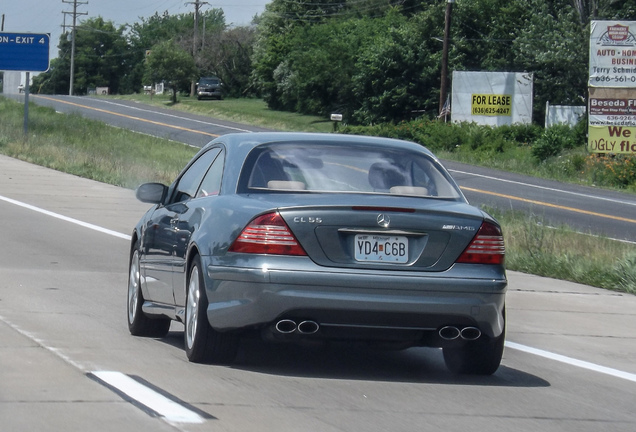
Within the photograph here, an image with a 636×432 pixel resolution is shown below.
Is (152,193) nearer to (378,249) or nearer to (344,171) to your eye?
(344,171)

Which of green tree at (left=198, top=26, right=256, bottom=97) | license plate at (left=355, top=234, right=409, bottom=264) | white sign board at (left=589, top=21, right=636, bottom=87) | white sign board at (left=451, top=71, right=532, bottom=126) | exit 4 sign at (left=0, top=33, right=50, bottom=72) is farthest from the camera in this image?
green tree at (left=198, top=26, right=256, bottom=97)

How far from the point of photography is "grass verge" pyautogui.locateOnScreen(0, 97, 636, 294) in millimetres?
13664

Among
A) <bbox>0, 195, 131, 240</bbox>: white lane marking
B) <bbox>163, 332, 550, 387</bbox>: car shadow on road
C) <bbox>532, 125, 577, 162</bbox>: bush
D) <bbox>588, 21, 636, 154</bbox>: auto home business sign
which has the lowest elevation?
<bbox>163, 332, 550, 387</bbox>: car shadow on road

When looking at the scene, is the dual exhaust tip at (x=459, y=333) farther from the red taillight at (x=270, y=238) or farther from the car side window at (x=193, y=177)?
the car side window at (x=193, y=177)

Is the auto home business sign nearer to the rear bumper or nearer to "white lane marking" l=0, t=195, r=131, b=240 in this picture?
"white lane marking" l=0, t=195, r=131, b=240

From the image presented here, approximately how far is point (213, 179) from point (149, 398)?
2.02 meters

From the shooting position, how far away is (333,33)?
77.1 metres

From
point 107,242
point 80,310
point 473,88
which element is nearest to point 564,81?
point 473,88

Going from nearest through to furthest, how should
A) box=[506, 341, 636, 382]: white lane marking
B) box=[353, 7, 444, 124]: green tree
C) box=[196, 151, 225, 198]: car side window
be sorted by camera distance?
box=[196, 151, 225, 198]: car side window → box=[506, 341, 636, 382]: white lane marking → box=[353, 7, 444, 124]: green tree

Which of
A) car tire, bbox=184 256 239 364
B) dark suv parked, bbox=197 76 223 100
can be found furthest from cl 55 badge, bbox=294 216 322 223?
dark suv parked, bbox=197 76 223 100

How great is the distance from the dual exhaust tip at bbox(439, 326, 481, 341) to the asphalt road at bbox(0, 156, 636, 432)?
1.08ft

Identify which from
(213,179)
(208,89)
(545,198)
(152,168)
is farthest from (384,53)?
(213,179)

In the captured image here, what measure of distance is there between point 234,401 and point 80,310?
375cm

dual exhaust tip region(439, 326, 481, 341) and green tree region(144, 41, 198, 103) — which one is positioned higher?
green tree region(144, 41, 198, 103)
